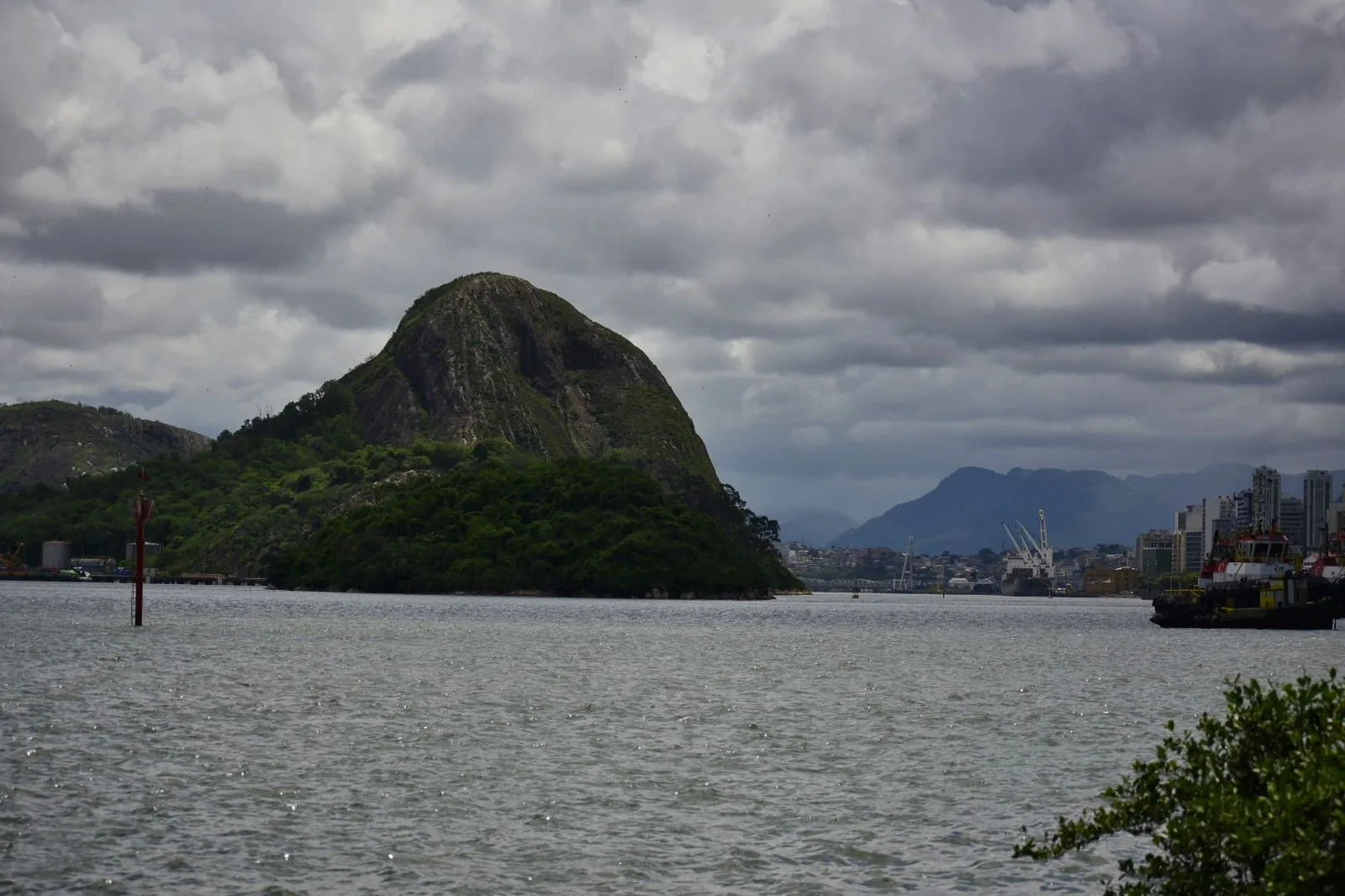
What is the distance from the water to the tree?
7806mm

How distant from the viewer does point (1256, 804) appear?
77.3 feet

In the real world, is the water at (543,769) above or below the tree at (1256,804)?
below

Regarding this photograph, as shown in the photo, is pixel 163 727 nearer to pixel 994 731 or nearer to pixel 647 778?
pixel 647 778

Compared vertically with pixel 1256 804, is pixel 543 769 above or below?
below

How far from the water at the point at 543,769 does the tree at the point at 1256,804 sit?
781 centimetres

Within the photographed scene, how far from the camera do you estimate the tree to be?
21984mm

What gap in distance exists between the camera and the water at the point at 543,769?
33.8m

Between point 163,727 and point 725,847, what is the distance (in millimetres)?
27116

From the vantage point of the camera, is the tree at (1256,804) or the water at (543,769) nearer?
the tree at (1256,804)

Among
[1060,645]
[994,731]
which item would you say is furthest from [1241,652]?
[994,731]

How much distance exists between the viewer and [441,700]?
70938 mm

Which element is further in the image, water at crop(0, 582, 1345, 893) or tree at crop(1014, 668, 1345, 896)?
water at crop(0, 582, 1345, 893)

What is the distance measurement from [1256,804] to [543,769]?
2847 cm

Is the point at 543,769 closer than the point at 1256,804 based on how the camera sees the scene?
No
